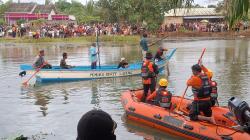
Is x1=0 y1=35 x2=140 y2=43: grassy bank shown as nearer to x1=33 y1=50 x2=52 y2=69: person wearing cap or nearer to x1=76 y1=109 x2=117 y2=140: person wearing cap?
x1=33 y1=50 x2=52 y2=69: person wearing cap

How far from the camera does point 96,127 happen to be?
3.22 m

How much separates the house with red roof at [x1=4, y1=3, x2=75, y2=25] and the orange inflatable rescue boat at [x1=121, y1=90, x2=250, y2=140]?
61138 millimetres

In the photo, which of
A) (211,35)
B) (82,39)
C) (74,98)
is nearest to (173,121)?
(74,98)

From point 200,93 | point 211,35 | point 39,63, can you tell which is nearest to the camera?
point 200,93

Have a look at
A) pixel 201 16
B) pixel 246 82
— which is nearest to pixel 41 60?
pixel 246 82

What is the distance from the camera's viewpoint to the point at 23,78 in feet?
68.2

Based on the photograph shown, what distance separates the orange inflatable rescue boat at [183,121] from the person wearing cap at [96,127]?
5.31 metres

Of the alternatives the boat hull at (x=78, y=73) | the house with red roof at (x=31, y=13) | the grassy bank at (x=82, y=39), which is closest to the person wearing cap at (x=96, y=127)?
the boat hull at (x=78, y=73)

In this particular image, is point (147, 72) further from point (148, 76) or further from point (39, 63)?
point (39, 63)

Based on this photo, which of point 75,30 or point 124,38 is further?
point 75,30

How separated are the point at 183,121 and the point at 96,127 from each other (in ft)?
24.1

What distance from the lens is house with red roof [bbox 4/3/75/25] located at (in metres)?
73.2

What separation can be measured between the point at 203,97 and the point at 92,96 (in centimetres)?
658

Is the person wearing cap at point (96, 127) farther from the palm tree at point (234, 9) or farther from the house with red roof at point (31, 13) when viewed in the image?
the house with red roof at point (31, 13)
